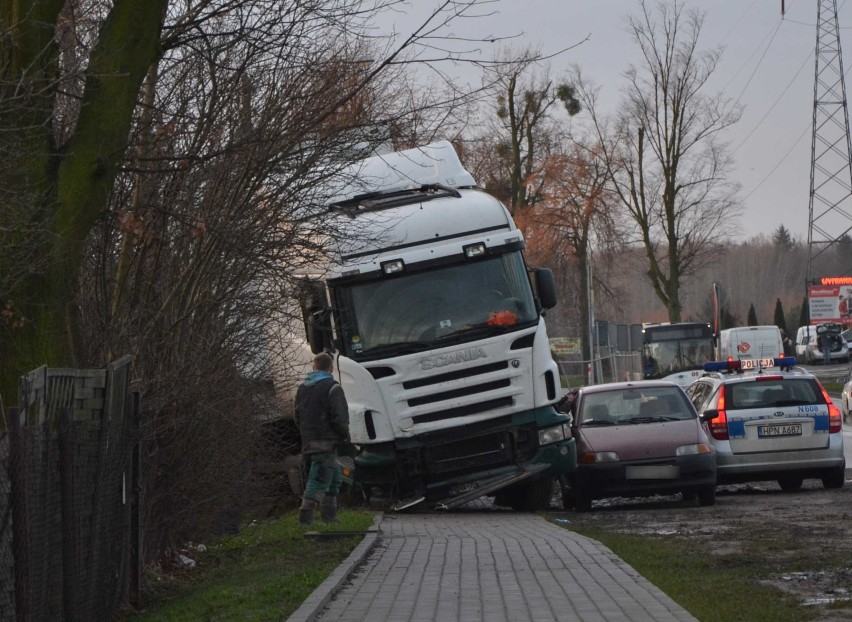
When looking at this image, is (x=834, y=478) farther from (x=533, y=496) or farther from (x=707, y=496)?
(x=533, y=496)

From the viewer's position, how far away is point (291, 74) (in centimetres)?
1281

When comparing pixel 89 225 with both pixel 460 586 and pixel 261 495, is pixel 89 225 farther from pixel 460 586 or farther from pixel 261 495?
pixel 261 495

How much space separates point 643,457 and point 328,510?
4370mm

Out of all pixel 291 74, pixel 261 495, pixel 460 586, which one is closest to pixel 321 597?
pixel 460 586

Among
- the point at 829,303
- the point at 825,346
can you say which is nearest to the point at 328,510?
the point at 825,346

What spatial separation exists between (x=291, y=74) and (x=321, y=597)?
5.86 metres

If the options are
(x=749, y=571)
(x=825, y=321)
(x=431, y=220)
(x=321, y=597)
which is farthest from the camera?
(x=825, y=321)

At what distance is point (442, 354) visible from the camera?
1559cm

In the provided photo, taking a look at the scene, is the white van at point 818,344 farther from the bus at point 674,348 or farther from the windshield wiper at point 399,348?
the windshield wiper at point 399,348

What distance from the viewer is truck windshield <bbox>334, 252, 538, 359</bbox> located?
15656mm

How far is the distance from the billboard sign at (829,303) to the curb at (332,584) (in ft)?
255

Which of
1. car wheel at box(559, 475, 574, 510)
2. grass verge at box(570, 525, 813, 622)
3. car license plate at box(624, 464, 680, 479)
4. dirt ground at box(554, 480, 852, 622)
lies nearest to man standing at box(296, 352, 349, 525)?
grass verge at box(570, 525, 813, 622)

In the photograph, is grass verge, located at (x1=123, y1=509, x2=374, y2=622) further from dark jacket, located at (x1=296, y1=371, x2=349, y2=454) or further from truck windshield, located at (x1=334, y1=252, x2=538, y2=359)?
truck windshield, located at (x1=334, y1=252, x2=538, y2=359)

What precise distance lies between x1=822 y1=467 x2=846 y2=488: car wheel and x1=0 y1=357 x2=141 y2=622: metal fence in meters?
11.0
